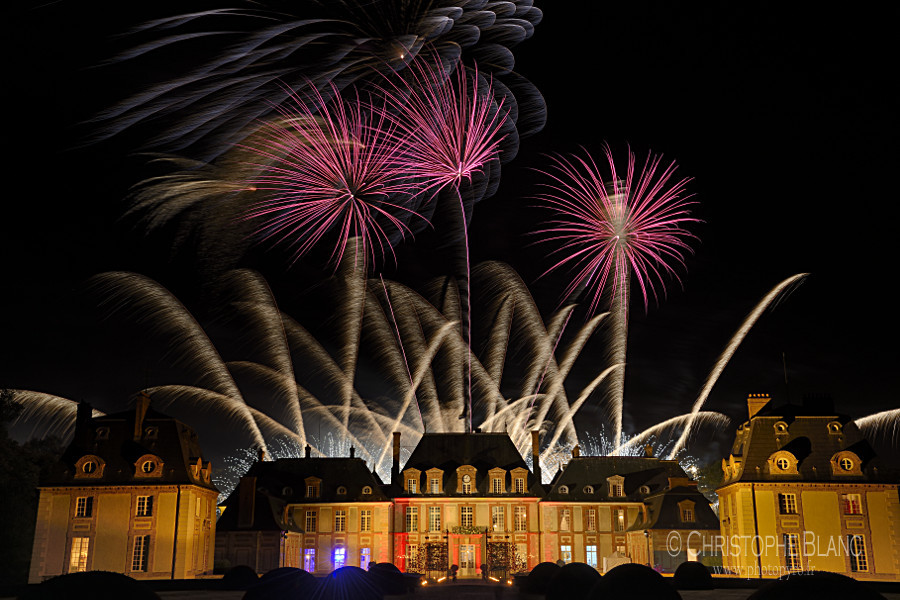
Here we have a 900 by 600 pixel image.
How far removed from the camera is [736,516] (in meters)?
44.7

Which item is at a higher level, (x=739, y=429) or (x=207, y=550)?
(x=739, y=429)

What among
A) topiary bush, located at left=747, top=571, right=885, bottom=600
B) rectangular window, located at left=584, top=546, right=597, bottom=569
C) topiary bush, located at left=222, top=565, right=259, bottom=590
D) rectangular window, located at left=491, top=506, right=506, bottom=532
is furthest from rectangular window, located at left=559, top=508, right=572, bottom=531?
topiary bush, located at left=747, top=571, right=885, bottom=600

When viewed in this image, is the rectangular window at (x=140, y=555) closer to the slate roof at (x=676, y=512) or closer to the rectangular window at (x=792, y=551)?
the slate roof at (x=676, y=512)

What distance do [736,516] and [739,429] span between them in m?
5.65

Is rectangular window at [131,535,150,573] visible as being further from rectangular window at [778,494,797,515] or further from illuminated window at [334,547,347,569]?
rectangular window at [778,494,797,515]

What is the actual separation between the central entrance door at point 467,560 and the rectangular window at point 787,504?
62.7ft

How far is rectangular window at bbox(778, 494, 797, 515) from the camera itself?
4322cm

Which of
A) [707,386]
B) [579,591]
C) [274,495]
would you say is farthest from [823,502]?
[274,495]

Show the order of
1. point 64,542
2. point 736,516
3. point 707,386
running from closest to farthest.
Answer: point 707,386, point 64,542, point 736,516

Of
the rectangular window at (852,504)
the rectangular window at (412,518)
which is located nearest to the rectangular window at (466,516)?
the rectangular window at (412,518)

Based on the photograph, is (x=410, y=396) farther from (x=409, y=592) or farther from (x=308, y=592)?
(x=308, y=592)

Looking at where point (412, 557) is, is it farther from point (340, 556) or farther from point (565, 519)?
point (565, 519)

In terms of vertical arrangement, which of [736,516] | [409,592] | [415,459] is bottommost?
[409,592]

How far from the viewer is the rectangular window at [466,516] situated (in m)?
51.6
